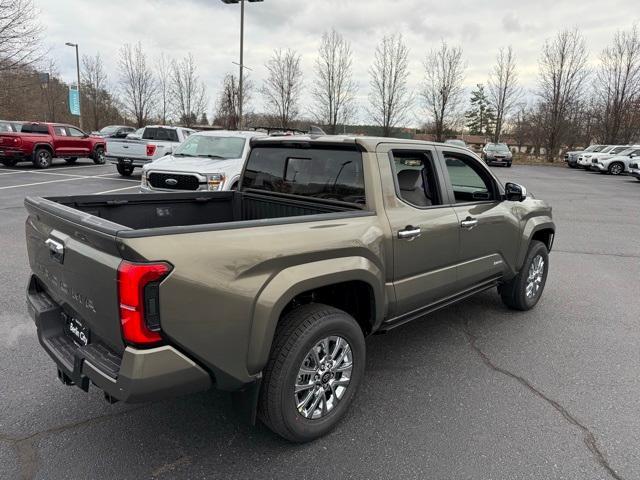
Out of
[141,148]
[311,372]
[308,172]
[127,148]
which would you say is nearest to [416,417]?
[311,372]

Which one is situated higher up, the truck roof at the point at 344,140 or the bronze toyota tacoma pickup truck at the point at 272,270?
the truck roof at the point at 344,140

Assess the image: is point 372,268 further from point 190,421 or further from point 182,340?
point 190,421

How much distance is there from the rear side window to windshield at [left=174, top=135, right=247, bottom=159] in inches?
247

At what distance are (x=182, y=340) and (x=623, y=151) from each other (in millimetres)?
33896

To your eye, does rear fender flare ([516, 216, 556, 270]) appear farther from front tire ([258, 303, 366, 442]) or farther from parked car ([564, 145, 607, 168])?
parked car ([564, 145, 607, 168])

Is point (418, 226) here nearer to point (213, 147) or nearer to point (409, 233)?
point (409, 233)

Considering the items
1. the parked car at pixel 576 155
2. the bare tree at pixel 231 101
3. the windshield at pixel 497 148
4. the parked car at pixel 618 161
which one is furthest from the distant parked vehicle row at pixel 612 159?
the bare tree at pixel 231 101

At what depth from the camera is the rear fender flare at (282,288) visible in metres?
2.30

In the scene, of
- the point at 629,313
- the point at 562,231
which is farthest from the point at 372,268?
the point at 562,231

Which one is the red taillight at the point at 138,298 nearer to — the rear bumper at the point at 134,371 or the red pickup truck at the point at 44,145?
the rear bumper at the point at 134,371

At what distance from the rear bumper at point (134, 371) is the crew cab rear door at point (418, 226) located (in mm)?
1553

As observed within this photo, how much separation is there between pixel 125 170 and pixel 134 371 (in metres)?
16.4

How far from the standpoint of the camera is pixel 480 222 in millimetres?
3898

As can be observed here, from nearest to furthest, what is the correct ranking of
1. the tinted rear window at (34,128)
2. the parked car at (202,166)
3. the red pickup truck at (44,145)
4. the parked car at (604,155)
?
the parked car at (202,166)
the red pickup truck at (44,145)
the tinted rear window at (34,128)
the parked car at (604,155)
